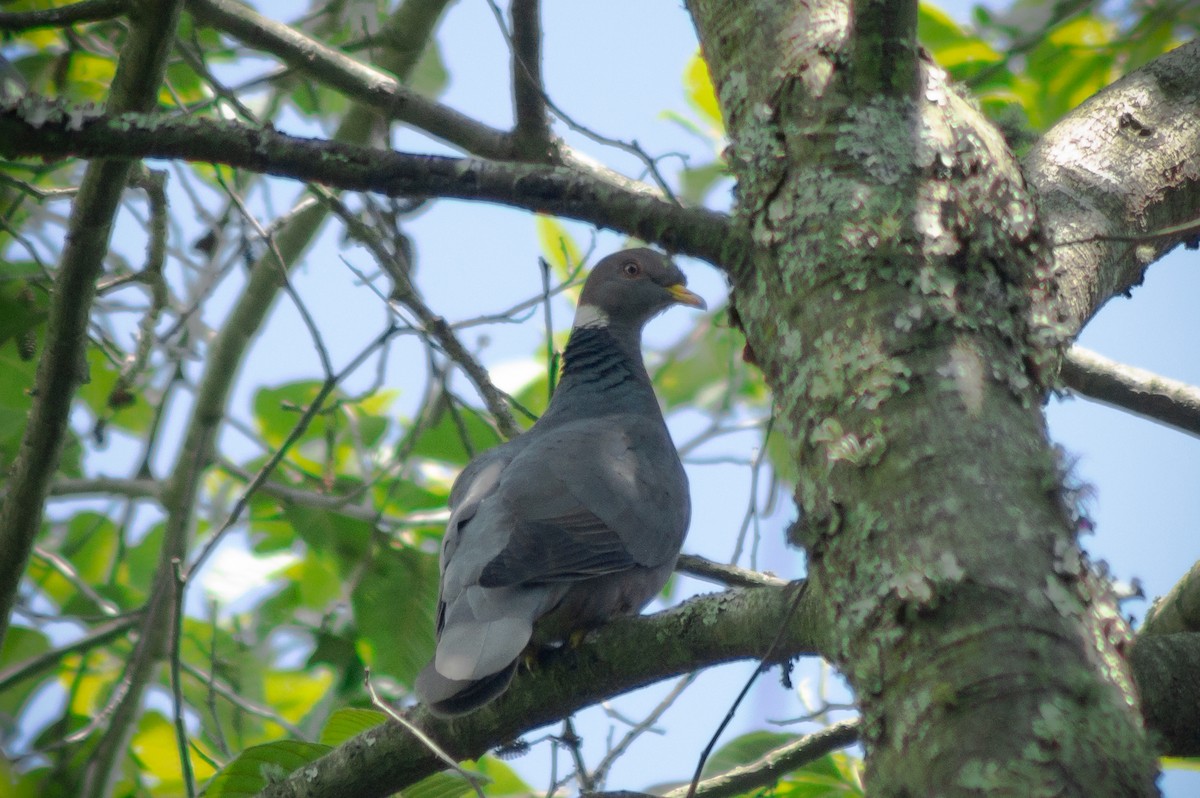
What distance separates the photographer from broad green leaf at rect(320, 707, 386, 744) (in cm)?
256

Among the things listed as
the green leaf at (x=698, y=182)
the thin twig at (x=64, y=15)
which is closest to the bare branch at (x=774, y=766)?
the thin twig at (x=64, y=15)

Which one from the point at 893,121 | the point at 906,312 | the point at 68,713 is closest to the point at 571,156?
the point at 893,121

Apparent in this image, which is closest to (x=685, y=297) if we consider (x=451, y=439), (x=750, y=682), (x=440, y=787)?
(x=451, y=439)

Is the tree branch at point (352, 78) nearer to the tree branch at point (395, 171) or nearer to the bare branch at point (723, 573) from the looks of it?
the tree branch at point (395, 171)

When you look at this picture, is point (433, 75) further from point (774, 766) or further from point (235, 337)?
point (774, 766)

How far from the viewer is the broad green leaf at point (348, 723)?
256cm

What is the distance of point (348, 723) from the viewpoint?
2.60m

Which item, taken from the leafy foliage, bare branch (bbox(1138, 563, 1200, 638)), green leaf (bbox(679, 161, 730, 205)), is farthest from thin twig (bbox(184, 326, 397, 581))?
green leaf (bbox(679, 161, 730, 205))

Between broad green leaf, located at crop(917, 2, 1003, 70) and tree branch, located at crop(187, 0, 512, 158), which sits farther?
broad green leaf, located at crop(917, 2, 1003, 70)

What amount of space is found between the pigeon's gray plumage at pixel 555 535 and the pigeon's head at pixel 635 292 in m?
0.59

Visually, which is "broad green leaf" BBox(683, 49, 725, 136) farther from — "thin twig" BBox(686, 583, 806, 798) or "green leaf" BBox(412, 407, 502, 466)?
"thin twig" BBox(686, 583, 806, 798)

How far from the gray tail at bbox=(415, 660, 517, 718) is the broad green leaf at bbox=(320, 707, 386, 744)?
25cm

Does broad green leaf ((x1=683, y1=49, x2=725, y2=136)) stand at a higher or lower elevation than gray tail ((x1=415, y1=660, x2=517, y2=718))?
higher

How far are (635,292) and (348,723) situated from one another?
246 cm
